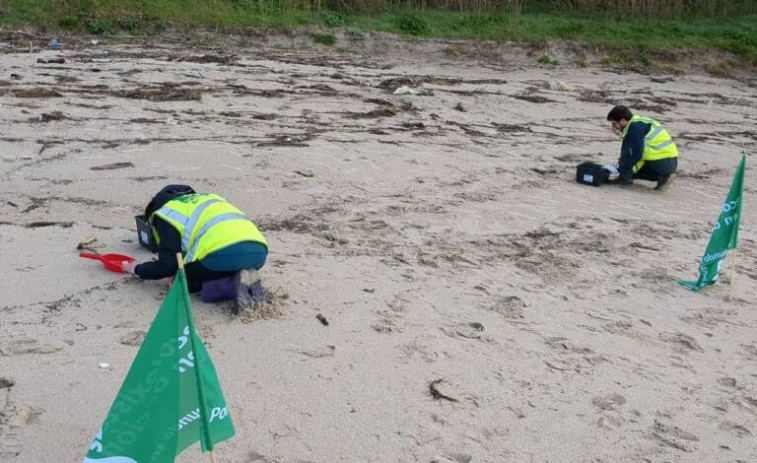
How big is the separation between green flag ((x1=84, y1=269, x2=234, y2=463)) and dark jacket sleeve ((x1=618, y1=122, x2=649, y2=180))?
266 inches

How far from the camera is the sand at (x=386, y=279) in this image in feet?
12.5

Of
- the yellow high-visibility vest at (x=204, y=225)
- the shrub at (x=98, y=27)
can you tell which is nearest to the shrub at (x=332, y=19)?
the shrub at (x=98, y=27)

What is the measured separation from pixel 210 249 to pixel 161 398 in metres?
1.91

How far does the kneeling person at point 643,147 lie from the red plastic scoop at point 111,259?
5.49 meters

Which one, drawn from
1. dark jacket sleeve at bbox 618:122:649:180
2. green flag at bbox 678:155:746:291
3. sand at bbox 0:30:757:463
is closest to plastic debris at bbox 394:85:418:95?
sand at bbox 0:30:757:463

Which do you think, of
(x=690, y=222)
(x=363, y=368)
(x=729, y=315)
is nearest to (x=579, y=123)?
(x=690, y=222)

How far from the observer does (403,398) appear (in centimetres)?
400

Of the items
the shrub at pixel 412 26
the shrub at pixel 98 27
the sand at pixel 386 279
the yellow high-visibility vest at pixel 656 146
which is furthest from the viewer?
the shrub at pixel 412 26

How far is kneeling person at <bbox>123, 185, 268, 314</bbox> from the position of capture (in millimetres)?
4699

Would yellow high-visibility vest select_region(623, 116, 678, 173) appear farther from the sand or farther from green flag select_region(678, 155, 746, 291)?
green flag select_region(678, 155, 746, 291)

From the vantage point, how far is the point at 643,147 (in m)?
8.59

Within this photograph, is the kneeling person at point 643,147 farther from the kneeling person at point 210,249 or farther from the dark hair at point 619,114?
the kneeling person at point 210,249

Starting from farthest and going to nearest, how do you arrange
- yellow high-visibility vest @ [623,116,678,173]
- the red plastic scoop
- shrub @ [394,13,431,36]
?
shrub @ [394,13,431,36] < yellow high-visibility vest @ [623,116,678,173] < the red plastic scoop

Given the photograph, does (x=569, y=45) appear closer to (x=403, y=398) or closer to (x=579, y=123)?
(x=579, y=123)
